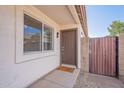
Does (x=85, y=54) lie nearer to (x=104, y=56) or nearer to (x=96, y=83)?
(x=104, y=56)

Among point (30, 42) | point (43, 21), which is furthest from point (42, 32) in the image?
point (30, 42)

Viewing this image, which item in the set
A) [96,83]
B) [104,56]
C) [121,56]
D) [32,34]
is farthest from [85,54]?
[32,34]

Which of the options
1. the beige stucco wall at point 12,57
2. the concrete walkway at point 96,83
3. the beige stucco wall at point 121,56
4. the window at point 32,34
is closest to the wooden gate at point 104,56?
the beige stucco wall at point 121,56

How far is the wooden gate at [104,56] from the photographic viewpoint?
4.83 metres

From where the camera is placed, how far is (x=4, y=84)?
2.32 m

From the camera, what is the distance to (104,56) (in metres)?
5.09

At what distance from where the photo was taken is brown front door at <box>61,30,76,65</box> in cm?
577

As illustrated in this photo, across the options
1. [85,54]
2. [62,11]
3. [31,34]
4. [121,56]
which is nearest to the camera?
[31,34]

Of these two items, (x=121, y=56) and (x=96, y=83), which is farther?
(x=121, y=56)

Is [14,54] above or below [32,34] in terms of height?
below

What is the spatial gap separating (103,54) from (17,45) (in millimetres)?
3791

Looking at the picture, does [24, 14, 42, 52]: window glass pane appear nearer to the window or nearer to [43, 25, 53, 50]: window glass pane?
the window

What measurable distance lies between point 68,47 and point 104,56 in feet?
5.92
